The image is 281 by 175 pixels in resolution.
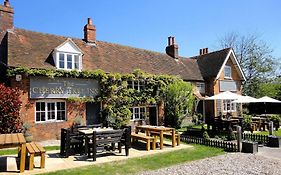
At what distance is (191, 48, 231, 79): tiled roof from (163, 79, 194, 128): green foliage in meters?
7.22

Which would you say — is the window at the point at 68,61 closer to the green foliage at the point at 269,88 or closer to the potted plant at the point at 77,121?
the potted plant at the point at 77,121

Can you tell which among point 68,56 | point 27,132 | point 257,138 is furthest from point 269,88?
point 27,132

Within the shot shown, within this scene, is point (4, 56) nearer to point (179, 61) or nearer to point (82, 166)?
point (82, 166)

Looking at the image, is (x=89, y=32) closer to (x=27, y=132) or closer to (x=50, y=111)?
(x=50, y=111)

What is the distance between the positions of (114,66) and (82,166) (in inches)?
511

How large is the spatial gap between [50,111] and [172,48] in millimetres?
17489

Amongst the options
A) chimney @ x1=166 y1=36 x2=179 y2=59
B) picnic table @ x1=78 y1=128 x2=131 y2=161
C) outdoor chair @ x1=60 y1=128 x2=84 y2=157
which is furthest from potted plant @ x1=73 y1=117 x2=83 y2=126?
chimney @ x1=166 y1=36 x2=179 y2=59

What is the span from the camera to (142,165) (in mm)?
9430

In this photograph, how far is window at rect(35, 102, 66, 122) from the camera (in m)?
16.3

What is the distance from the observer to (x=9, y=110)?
14602mm

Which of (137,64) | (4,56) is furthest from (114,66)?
(4,56)

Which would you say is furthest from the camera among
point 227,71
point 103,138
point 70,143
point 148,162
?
point 227,71

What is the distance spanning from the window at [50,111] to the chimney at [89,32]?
7625mm

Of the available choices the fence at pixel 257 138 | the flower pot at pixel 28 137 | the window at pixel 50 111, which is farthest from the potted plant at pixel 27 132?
the fence at pixel 257 138
